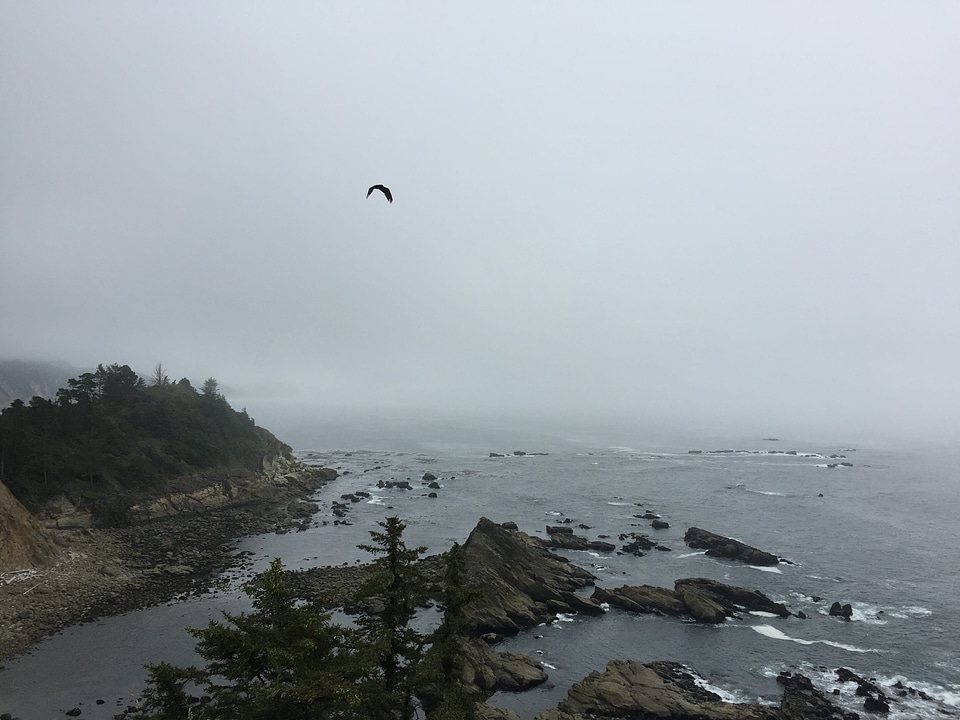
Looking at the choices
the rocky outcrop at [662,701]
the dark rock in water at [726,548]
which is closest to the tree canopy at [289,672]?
the rocky outcrop at [662,701]

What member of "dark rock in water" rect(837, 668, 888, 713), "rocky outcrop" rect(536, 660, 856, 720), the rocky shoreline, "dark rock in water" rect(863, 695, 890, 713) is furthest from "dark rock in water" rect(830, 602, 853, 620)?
the rocky shoreline

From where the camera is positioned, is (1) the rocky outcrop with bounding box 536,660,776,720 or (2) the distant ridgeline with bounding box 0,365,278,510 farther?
(2) the distant ridgeline with bounding box 0,365,278,510

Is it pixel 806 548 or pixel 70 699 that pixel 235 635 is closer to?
pixel 70 699

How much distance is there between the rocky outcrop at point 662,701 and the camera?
33594mm

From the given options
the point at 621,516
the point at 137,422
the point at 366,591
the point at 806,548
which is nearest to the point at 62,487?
the point at 137,422

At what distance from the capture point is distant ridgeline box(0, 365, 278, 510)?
214ft

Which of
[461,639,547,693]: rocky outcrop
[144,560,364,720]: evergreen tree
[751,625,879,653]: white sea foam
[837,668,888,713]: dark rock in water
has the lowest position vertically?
[751,625,879,653]: white sea foam

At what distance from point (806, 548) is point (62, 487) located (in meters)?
107

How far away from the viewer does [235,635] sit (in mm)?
16344

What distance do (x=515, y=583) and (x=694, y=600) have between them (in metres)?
18.9

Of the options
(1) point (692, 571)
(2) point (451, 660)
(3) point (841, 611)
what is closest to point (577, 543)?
(1) point (692, 571)

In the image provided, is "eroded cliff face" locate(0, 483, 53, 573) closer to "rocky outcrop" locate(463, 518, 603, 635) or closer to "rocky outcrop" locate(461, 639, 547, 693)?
"rocky outcrop" locate(463, 518, 603, 635)

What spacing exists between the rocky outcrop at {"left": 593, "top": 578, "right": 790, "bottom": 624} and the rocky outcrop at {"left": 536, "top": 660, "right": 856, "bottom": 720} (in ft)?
39.3

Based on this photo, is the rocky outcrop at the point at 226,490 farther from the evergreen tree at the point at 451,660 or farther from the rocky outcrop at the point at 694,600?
the evergreen tree at the point at 451,660
